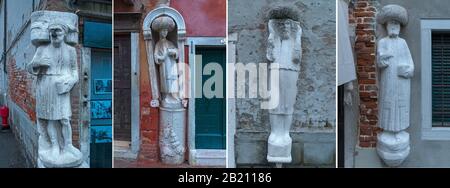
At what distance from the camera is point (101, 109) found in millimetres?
1545

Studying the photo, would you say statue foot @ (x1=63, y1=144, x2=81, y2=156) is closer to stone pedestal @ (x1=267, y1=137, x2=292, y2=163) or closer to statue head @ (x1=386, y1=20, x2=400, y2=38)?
stone pedestal @ (x1=267, y1=137, x2=292, y2=163)

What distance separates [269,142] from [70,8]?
90cm

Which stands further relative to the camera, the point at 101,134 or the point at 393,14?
the point at 393,14

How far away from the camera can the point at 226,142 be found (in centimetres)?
147

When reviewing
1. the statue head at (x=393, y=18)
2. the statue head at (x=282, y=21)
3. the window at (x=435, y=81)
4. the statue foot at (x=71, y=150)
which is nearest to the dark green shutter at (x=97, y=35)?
Result: the statue foot at (x=71, y=150)

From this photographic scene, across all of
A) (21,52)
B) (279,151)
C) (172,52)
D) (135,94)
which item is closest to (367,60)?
(279,151)

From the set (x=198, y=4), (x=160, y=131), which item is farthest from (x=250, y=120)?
(x=198, y=4)

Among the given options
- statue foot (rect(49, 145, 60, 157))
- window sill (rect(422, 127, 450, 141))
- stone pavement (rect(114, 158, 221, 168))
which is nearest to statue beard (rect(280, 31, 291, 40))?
stone pavement (rect(114, 158, 221, 168))

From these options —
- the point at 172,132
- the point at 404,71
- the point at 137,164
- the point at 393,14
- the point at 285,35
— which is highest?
the point at 393,14

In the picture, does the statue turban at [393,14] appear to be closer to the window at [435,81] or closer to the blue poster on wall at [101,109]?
the window at [435,81]

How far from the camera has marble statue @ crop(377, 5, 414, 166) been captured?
1663 millimetres

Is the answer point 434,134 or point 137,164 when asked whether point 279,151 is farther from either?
point 434,134

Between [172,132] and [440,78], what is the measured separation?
44.3 inches
